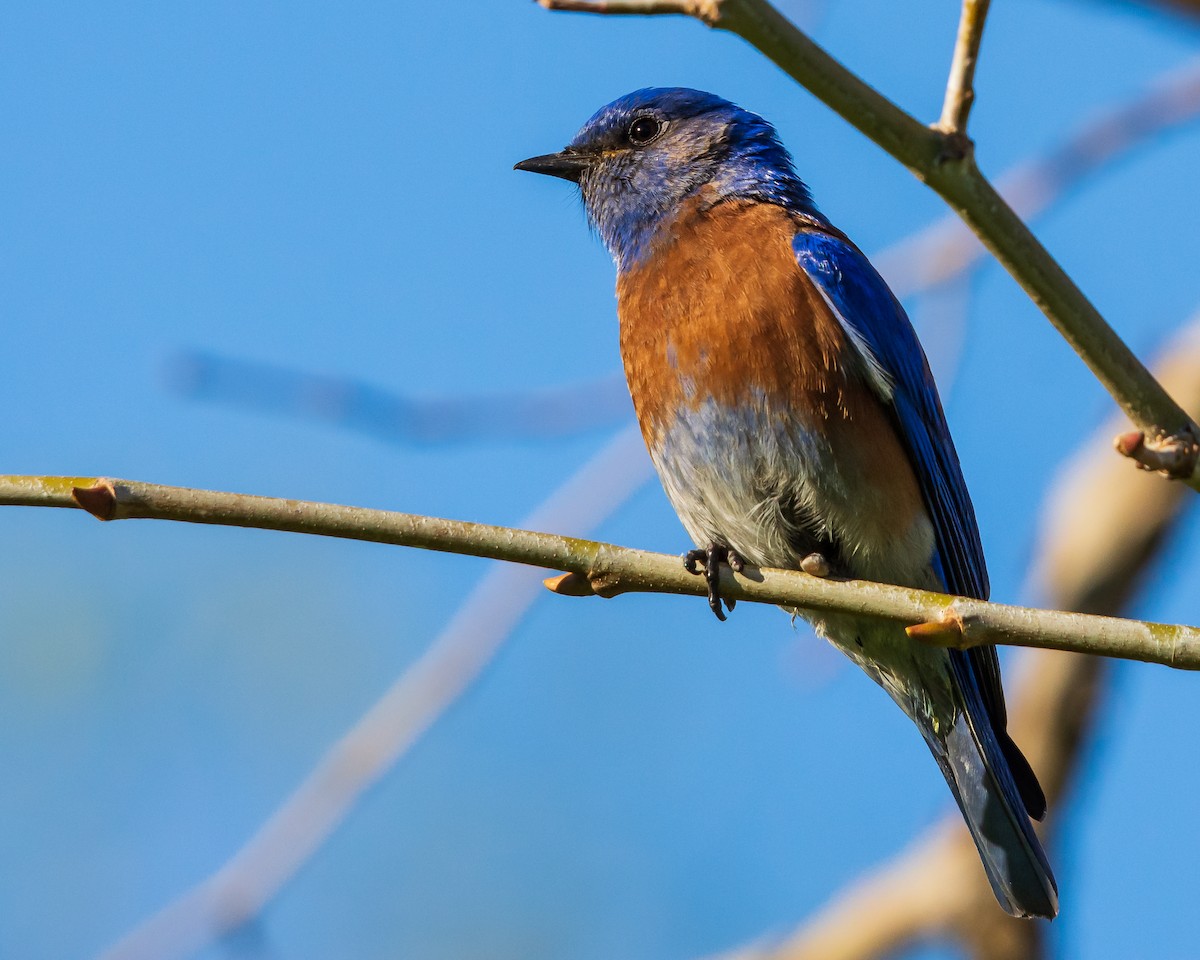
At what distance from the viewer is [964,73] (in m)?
3.09

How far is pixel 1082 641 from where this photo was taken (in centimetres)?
326

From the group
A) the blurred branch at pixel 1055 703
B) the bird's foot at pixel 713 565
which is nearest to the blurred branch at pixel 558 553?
the bird's foot at pixel 713 565

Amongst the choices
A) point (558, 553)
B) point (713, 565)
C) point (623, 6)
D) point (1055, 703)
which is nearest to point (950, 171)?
point (623, 6)

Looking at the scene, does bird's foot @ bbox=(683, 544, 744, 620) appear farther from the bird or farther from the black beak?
the black beak

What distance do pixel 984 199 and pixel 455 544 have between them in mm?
1344

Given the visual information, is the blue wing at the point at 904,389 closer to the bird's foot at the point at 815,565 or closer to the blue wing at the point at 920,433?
the blue wing at the point at 920,433

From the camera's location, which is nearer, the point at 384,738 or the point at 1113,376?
the point at 1113,376

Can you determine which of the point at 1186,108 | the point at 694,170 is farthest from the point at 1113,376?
the point at 1186,108

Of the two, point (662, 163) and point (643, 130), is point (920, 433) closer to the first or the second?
point (662, 163)

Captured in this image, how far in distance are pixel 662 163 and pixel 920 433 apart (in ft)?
5.37

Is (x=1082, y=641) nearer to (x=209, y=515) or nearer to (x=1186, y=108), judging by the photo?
(x=209, y=515)

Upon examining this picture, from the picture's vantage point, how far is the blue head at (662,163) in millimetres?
5738

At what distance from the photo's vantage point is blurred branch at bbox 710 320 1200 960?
6.90 meters

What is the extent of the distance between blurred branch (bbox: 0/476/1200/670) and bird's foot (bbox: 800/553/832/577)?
4.44ft
